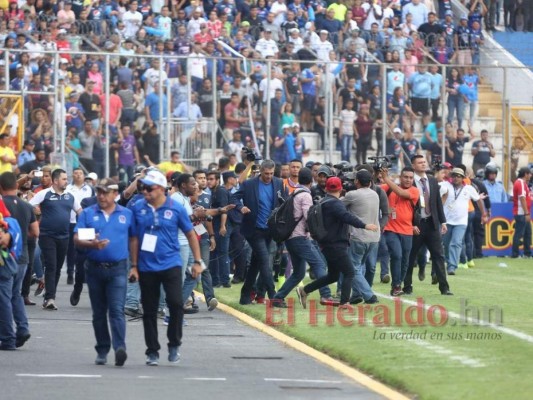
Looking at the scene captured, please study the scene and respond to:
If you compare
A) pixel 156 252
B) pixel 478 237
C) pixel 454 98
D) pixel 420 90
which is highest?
pixel 420 90

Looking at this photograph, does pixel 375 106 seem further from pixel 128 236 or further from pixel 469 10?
pixel 128 236

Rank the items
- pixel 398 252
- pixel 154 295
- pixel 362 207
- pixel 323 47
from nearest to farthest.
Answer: pixel 154 295 < pixel 362 207 < pixel 398 252 < pixel 323 47

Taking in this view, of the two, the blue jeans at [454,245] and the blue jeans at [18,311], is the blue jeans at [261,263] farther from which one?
the blue jeans at [454,245]

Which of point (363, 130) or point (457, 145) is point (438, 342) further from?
Result: point (457, 145)

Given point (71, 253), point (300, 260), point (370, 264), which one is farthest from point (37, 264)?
point (370, 264)

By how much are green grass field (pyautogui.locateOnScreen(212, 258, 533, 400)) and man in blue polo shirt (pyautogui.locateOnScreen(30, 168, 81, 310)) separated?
2264 mm

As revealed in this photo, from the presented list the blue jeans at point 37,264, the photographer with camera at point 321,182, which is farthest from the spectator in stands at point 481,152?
the blue jeans at point 37,264

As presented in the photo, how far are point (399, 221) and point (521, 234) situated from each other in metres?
9.78

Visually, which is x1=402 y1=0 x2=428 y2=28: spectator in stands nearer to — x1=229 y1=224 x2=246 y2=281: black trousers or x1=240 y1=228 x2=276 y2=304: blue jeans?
x1=229 y1=224 x2=246 y2=281: black trousers

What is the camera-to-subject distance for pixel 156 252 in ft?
41.9

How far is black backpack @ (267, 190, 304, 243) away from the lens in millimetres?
17422

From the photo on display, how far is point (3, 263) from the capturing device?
1376 centimetres

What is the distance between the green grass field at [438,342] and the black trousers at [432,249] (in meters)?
0.25

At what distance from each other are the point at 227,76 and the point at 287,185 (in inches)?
386
